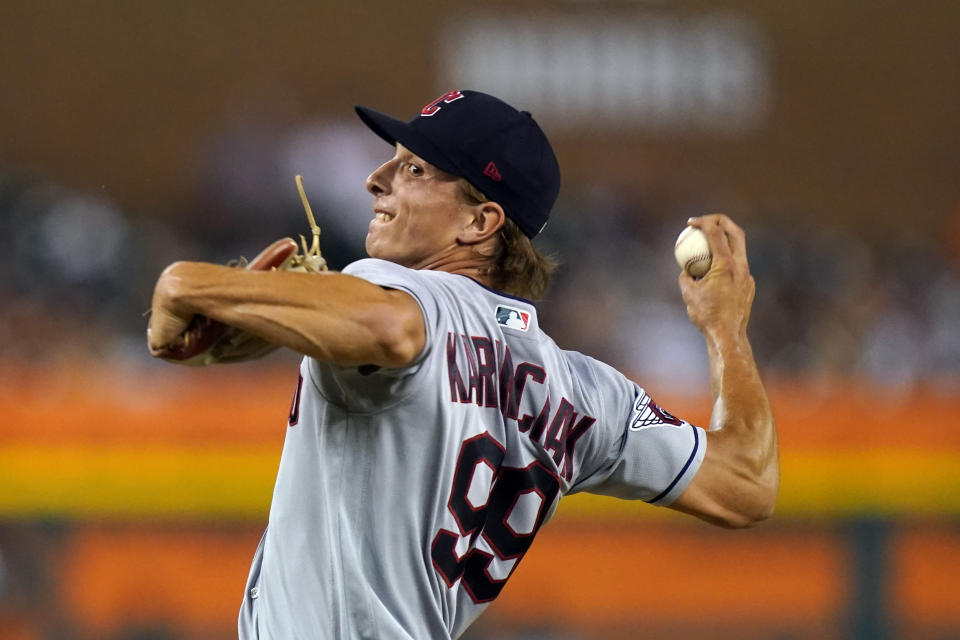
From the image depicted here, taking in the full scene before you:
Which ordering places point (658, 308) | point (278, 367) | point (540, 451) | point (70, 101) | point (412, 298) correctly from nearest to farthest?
point (412, 298), point (540, 451), point (278, 367), point (658, 308), point (70, 101)

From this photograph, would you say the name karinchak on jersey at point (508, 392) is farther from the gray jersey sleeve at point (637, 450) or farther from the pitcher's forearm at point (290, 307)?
the pitcher's forearm at point (290, 307)

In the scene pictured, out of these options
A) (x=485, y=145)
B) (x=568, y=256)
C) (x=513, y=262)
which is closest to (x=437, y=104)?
(x=485, y=145)

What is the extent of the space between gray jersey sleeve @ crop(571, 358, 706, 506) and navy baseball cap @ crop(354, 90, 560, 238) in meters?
0.34

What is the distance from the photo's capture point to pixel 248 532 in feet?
17.5

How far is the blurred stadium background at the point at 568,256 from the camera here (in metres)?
5.30

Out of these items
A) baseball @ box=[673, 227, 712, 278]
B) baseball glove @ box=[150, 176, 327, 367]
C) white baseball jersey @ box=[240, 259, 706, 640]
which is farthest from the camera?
baseball @ box=[673, 227, 712, 278]

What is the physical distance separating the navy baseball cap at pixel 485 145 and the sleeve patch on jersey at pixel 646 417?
39 centimetres

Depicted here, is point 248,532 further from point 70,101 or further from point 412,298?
point 70,101

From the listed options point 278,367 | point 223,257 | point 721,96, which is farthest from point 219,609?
point 721,96

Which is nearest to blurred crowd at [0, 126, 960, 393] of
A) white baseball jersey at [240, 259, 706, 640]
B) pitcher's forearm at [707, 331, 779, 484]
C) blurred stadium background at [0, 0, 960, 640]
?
blurred stadium background at [0, 0, 960, 640]

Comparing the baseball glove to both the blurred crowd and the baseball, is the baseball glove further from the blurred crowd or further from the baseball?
the blurred crowd

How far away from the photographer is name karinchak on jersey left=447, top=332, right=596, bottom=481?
1992 mm

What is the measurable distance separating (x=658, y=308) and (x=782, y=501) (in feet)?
7.68

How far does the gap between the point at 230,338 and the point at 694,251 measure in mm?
1052
